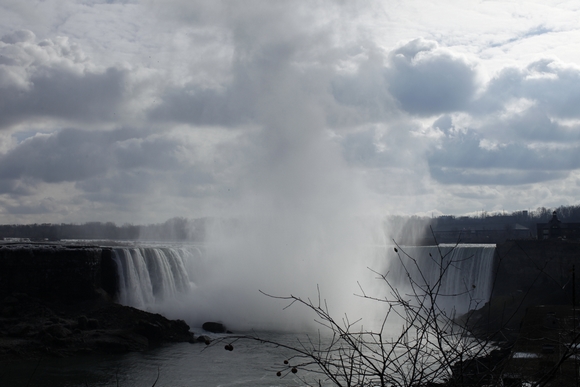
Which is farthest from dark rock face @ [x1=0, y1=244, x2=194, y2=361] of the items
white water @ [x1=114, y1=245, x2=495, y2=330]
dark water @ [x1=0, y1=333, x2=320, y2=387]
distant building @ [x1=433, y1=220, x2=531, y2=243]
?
distant building @ [x1=433, y1=220, x2=531, y2=243]

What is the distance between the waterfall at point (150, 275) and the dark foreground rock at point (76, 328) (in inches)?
101

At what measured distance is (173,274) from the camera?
33.0 meters

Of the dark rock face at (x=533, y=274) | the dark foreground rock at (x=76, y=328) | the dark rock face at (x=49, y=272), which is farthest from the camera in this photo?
the dark rock face at (x=533, y=274)

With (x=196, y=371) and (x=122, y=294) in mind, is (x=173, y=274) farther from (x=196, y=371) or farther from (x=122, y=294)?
(x=196, y=371)

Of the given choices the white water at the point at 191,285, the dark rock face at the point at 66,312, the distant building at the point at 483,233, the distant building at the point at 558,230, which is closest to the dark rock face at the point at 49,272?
the dark rock face at the point at 66,312

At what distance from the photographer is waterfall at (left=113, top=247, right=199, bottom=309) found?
28578 millimetres

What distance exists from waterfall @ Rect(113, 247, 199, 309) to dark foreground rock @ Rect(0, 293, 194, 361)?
256 cm

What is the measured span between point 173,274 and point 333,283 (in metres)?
10.0

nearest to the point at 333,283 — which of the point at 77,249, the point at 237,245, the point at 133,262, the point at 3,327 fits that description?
the point at 237,245

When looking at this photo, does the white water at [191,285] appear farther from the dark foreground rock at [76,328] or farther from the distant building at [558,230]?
the distant building at [558,230]

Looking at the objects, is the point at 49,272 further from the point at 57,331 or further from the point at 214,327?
the point at 214,327

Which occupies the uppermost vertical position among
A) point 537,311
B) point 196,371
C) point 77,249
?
point 77,249

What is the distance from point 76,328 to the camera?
73.9 feet

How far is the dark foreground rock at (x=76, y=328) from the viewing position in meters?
20.8
